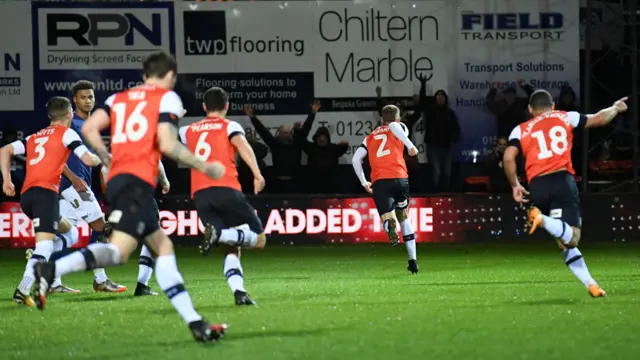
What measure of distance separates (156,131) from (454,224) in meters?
14.2

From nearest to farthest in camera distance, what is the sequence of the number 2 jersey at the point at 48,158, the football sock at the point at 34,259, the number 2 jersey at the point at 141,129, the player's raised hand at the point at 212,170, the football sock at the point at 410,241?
the player's raised hand at the point at 212,170 → the number 2 jersey at the point at 141,129 → the football sock at the point at 34,259 → the number 2 jersey at the point at 48,158 → the football sock at the point at 410,241

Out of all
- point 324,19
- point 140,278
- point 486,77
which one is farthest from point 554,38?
point 140,278

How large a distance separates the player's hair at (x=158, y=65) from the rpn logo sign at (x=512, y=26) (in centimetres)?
1659

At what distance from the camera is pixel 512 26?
2459cm

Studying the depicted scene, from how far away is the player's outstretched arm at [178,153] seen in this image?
818cm

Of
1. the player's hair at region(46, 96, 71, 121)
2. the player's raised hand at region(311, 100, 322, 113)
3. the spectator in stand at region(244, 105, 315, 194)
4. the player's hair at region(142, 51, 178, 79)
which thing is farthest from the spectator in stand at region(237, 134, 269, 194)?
the player's hair at region(142, 51, 178, 79)

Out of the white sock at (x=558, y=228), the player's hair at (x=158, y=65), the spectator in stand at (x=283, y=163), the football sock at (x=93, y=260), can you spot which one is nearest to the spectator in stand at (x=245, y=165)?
the spectator in stand at (x=283, y=163)

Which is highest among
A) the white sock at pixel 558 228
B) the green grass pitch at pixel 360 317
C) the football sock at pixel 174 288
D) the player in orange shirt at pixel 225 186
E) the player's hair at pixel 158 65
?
the player's hair at pixel 158 65

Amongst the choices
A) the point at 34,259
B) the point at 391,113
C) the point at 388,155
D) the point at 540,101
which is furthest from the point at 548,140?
the point at 34,259

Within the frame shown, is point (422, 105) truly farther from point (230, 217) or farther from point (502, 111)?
point (230, 217)

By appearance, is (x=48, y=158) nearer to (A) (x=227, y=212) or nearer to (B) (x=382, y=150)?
(A) (x=227, y=212)

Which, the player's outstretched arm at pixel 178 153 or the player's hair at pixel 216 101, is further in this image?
the player's hair at pixel 216 101

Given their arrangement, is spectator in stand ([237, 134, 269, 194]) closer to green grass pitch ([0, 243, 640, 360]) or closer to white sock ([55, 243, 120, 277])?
green grass pitch ([0, 243, 640, 360])

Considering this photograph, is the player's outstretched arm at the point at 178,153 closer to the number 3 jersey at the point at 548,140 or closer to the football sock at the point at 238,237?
the football sock at the point at 238,237
